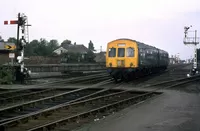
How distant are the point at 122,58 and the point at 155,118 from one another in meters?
13.7

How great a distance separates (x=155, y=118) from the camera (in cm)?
909

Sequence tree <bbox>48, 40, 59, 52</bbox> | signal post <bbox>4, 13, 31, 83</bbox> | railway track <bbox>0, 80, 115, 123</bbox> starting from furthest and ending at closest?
tree <bbox>48, 40, 59, 52</bbox> → signal post <bbox>4, 13, 31, 83</bbox> → railway track <bbox>0, 80, 115, 123</bbox>

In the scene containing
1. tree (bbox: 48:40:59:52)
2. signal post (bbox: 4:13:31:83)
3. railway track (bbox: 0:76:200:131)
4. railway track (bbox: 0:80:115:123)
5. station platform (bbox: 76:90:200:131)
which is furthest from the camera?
tree (bbox: 48:40:59:52)

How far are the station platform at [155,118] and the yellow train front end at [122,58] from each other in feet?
32.8

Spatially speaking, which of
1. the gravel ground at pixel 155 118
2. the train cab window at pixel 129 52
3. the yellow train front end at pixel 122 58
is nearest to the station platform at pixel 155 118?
the gravel ground at pixel 155 118

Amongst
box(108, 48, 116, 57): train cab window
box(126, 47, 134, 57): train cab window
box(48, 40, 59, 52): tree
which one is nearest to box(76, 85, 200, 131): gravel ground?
box(126, 47, 134, 57): train cab window

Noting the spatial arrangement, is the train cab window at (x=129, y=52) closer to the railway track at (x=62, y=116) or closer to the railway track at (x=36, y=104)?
the railway track at (x=36, y=104)

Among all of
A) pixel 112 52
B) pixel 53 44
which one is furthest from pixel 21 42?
pixel 53 44

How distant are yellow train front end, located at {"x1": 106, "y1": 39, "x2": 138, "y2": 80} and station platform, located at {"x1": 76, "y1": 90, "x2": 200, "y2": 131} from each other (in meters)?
9.98

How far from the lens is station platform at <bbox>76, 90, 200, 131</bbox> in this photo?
7859mm

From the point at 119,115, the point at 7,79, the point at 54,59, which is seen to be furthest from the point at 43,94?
the point at 54,59

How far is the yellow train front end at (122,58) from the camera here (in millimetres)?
22266

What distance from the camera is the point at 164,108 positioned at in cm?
1085

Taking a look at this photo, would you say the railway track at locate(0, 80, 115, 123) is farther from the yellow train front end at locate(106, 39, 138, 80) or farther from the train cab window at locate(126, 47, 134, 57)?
the train cab window at locate(126, 47, 134, 57)
